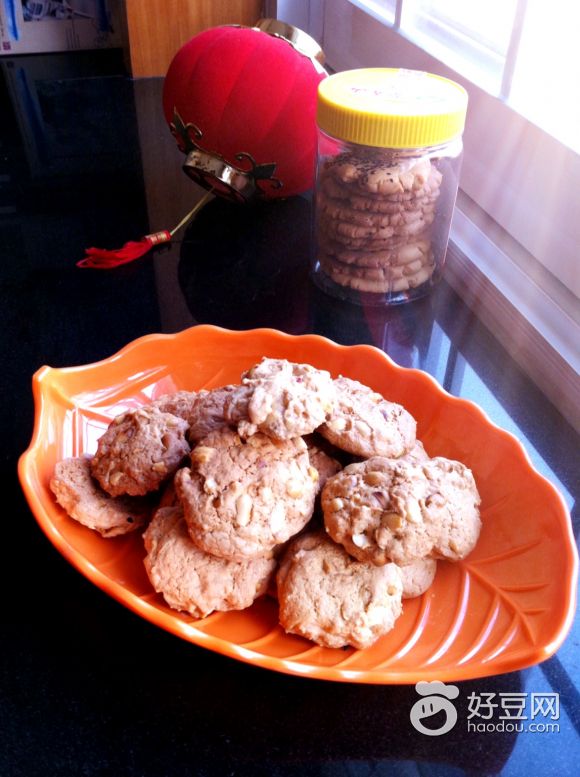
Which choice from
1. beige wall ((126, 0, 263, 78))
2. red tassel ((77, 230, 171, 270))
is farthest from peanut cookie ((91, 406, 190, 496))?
beige wall ((126, 0, 263, 78))

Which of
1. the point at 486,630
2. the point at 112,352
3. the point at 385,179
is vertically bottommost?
the point at 112,352

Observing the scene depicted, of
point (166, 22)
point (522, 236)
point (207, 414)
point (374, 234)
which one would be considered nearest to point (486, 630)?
point (207, 414)

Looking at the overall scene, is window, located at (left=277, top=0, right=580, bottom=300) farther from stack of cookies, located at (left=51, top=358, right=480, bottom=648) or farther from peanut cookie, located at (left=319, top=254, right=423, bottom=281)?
stack of cookies, located at (left=51, top=358, right=480, bottom=648)

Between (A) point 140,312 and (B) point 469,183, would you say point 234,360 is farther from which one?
(B) point 469,183

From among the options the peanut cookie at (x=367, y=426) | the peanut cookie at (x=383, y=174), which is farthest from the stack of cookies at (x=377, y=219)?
the peanut cookie at (x=367, y=426)

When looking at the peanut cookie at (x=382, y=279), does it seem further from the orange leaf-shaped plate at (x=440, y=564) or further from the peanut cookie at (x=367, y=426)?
the peanut cookie at (x=367, y=426)

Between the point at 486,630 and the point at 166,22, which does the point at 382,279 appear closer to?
the point at 486,630

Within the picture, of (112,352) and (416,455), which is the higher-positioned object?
(416,455)
